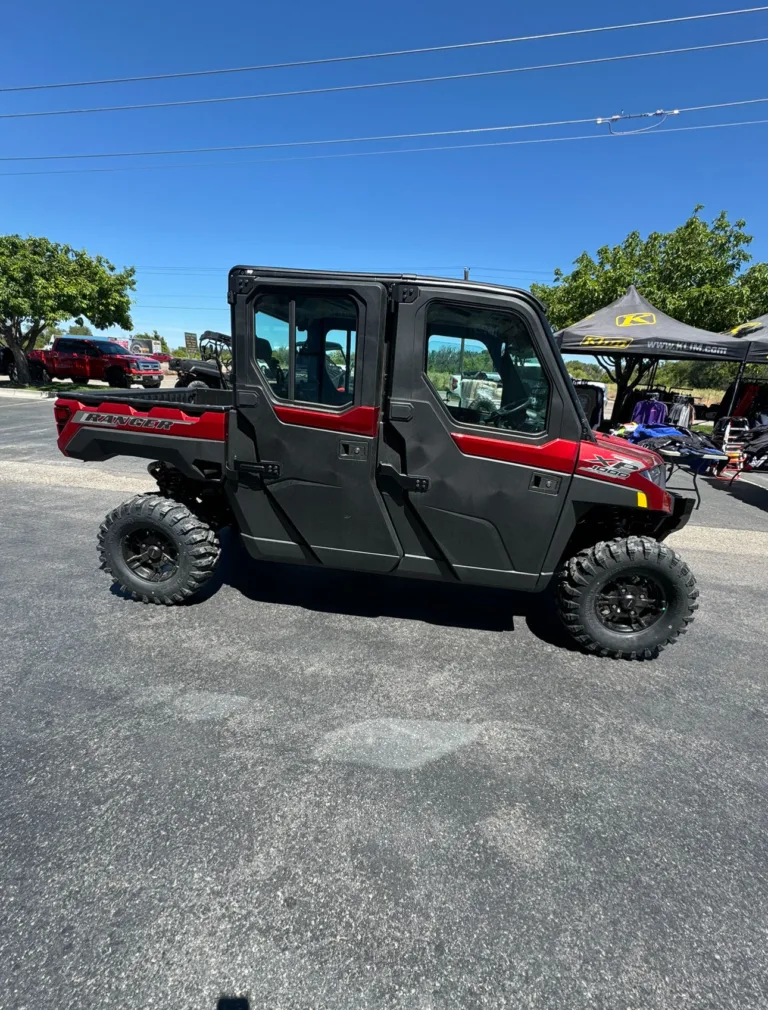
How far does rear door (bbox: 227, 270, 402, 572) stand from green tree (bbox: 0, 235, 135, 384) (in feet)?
59.5

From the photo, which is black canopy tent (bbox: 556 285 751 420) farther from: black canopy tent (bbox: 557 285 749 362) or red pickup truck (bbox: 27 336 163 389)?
red pickup truck (bbox: 27 336 163 389)

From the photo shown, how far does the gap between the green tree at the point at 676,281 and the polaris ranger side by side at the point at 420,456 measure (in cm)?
1322

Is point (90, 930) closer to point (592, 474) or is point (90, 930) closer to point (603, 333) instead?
point (592, 474)

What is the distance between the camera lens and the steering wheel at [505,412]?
2928 millimetres

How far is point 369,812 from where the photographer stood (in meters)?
2.03

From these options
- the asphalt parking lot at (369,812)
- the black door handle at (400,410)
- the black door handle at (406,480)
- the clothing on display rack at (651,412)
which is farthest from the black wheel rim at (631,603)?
the clothing on display rack at (651,412)

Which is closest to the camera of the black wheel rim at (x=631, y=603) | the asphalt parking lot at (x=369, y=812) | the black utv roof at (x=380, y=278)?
the asphalt parking lot at (x=369, y=812)

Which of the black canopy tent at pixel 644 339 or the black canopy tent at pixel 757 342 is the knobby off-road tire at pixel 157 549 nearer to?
the black canopy tent at pixel 644 339

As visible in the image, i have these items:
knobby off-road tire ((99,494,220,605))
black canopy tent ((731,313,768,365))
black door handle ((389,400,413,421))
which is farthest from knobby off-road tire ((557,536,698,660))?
black canopy tent ((731,313,768,365))

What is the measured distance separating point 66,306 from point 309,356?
18738 mm

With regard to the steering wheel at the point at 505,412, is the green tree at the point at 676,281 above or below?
above

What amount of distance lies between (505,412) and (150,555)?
2.66m

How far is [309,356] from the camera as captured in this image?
9.79 feet

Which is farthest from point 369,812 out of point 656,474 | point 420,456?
point 656,474
